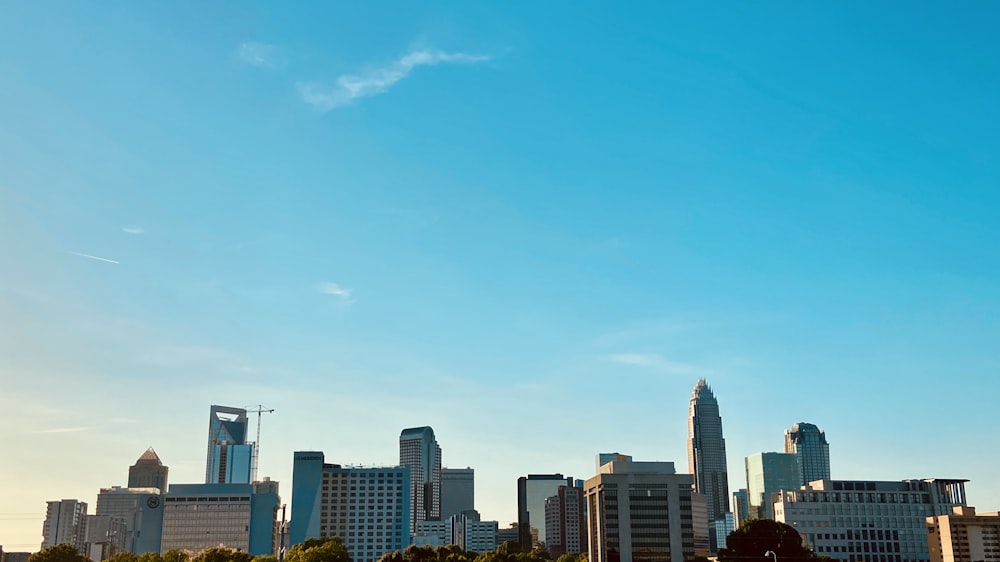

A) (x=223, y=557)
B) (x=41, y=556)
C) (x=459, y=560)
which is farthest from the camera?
(x=459, y=560)

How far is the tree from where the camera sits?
609 feet

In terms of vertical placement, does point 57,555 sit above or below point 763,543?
below

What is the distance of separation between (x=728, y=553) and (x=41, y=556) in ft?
419

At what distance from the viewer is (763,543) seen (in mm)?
188750

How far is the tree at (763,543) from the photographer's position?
7313 inches

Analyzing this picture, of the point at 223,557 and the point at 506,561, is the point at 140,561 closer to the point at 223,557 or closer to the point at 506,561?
the point at 223,557

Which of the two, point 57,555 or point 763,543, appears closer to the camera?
point 57,555

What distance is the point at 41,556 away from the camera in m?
159

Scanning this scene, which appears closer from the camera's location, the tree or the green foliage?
the green foliage

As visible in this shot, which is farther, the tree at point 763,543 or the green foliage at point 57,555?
the tree at point 763,543

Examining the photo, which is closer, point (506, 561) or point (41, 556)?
point (41, 556)

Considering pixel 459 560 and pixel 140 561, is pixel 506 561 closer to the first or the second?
pixel 459 560

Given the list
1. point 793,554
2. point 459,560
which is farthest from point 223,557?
point 793,554

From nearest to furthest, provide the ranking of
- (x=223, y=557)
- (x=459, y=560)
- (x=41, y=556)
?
(x=41, y=556)
(x=223, y=557)
(x=459, y=560)
